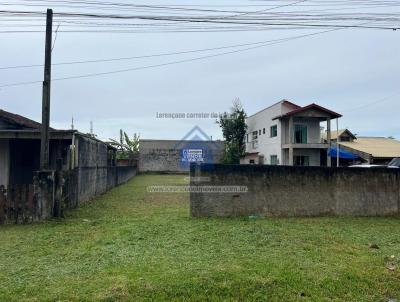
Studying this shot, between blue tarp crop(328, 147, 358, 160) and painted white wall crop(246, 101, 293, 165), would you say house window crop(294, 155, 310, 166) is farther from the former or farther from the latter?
blue tarp crop(328, 147, 358, 160)

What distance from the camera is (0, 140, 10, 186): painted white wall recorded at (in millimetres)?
12625

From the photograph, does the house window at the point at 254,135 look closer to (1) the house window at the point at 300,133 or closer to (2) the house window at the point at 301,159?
(1) the house window at the point at 300,133

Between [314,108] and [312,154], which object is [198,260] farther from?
[312,154]

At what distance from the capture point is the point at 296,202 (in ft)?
31.3

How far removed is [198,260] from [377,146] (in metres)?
30.4

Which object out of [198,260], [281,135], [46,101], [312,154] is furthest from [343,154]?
[198,260]

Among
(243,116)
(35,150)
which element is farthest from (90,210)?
(243,116)

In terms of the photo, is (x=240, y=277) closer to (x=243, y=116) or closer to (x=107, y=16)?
(x=107, y=16)

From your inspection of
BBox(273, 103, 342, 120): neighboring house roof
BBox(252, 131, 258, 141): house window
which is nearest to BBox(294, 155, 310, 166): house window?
BBox(273, 103, 342, 120): neighboring house roof

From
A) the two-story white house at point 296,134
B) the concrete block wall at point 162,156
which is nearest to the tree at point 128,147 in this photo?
the concrete block wall at point 162,156

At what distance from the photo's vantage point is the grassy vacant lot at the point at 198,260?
4.03m

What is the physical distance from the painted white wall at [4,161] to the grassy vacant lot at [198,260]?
5.60 metres

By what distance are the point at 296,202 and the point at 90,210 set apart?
603 centimetres

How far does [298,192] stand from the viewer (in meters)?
9.57
